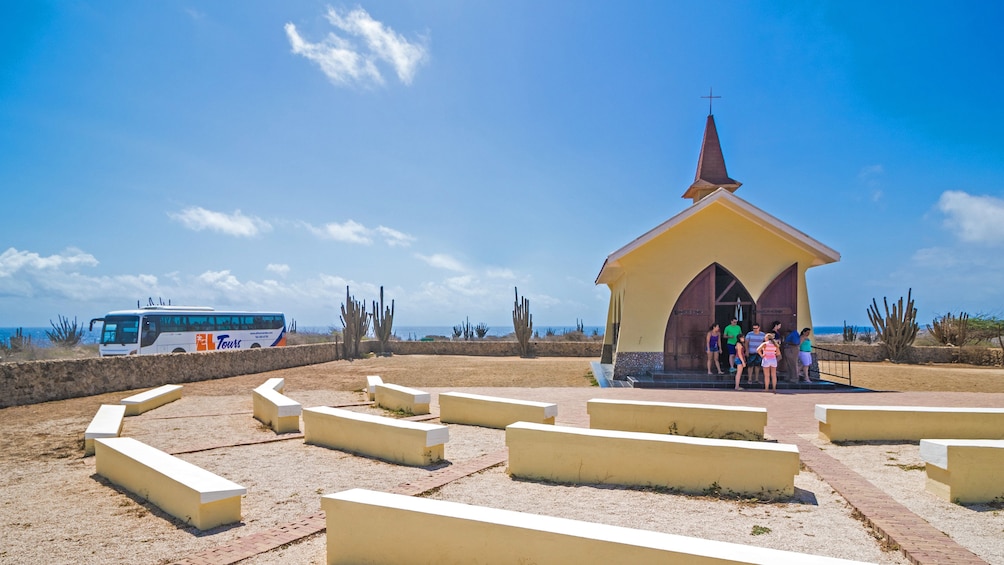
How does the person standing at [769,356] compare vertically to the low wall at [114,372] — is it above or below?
above

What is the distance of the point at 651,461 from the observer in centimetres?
585

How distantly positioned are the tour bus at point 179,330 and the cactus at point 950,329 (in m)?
32.0

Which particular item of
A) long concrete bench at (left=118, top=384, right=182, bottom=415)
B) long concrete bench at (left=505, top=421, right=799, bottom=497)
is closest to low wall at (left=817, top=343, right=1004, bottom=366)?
long concrete bench at (left=505, top=421, right=799, bottom=497)

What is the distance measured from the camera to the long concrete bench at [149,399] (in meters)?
11.2

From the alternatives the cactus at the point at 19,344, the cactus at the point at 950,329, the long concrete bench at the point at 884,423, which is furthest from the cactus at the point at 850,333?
the cactus at the point at 19,344

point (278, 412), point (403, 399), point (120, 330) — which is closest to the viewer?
point (278, 412)

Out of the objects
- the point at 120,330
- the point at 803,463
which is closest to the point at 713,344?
the point at 803,463

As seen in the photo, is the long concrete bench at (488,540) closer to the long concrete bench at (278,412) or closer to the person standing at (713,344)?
the long concrete bench at (278,412)

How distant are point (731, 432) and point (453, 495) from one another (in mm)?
4319

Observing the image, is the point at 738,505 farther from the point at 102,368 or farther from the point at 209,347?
the point at 209,347

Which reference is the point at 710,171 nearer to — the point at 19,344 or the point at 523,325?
the point at 523,325

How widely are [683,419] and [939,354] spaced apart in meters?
21.6

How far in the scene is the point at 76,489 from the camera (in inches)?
246

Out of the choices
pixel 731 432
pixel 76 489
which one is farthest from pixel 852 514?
pixel 76 489
